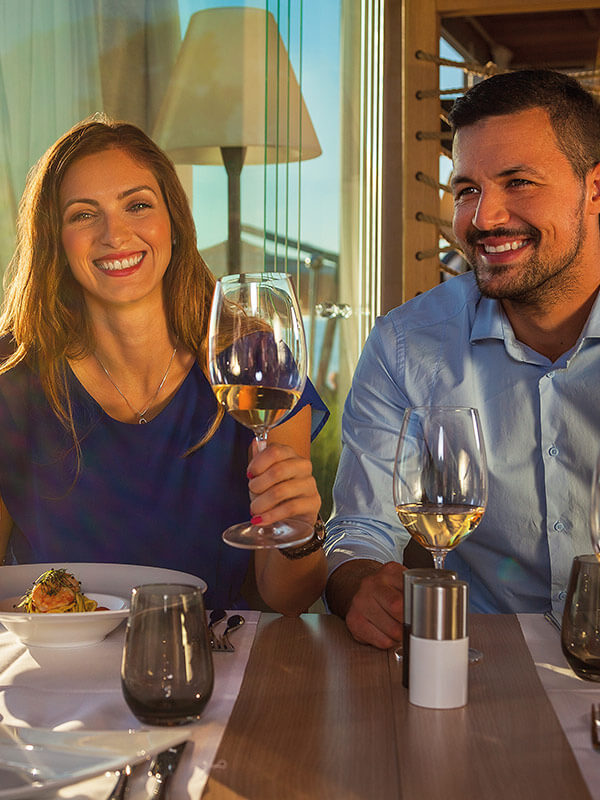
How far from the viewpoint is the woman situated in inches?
64.2

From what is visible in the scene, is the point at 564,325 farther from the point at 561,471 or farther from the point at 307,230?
the point at 307,230

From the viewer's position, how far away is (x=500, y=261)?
65.3 inches

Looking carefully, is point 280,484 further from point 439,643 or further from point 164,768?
point 164,768

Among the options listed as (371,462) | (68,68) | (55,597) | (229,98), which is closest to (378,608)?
(55,597)

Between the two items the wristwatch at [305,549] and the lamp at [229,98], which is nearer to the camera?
the wristwatch at [305,549]

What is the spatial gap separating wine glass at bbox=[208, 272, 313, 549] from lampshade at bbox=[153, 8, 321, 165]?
1826 millimetres

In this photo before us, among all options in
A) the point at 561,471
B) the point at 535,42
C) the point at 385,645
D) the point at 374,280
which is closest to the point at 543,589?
the point at 561,471

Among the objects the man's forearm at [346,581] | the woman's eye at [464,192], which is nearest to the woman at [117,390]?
the man's forearm at [346,581]

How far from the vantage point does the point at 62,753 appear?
0.70 metres

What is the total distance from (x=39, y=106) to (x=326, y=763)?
198 cm

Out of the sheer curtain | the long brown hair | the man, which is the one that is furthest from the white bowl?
the sheer curtain

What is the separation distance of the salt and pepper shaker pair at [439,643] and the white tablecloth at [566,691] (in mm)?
93

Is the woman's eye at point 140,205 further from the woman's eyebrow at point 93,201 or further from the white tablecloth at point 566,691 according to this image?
the white tablecloth at point 566,691

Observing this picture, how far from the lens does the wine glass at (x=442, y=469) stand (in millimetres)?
949
